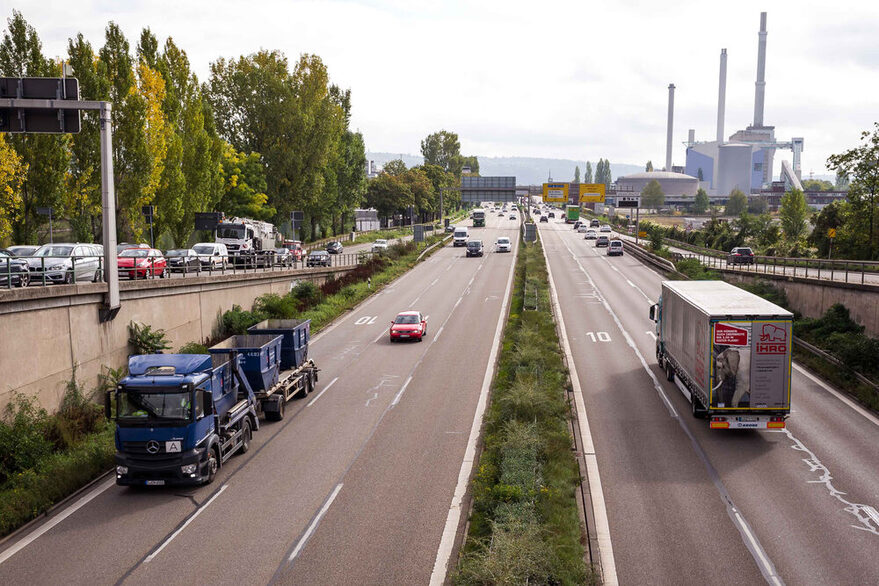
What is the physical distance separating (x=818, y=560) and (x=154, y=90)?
44896mm

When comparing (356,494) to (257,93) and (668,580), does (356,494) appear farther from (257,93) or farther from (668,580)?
(257,93)

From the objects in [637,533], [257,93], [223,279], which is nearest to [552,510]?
[637,533]

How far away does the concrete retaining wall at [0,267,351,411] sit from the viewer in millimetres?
21281

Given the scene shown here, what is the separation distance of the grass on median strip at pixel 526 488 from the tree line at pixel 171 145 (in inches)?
1091

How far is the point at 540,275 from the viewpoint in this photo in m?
59.1

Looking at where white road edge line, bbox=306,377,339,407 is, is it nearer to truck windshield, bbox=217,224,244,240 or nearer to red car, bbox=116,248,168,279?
red car, bbox=116,248,168,279

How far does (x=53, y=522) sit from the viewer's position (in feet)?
51.7

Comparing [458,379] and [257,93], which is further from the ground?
[257,93]

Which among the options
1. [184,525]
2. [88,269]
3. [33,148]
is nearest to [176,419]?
[184,525]

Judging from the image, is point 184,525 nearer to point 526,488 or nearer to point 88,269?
point 526,488

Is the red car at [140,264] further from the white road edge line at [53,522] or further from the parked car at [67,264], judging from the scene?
the white road edge line at [53,522]

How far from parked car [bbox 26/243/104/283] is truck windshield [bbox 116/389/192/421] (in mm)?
9241

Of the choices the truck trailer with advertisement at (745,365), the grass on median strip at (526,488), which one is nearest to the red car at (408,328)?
the grass on median strip at (526,488)

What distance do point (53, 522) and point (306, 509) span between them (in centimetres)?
555
